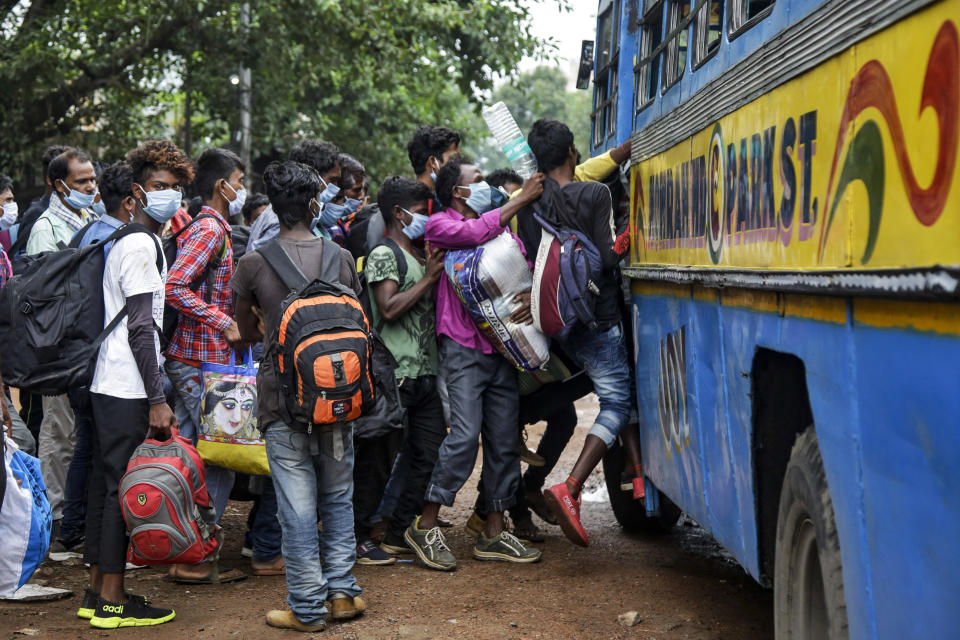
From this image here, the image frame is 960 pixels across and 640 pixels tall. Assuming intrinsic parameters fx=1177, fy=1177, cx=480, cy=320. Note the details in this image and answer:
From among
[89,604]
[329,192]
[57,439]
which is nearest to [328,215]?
[329,192]

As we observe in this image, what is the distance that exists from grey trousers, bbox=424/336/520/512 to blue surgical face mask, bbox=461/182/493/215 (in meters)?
0.64

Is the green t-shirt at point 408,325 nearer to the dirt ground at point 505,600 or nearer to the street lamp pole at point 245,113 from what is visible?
the dirt ground at point 505,600

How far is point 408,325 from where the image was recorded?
556cm

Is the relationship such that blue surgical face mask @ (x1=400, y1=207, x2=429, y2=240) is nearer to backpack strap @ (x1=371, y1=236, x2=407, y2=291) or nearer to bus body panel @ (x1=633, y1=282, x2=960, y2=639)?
backpack strap @ (x1=371, y1=236, x2=407, y2=291)

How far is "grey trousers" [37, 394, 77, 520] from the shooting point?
238 inches

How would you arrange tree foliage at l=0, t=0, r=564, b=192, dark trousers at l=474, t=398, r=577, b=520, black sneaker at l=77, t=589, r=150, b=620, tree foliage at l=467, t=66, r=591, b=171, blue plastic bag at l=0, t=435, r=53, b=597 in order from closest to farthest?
blue plastic bag at l=0, t=435, r=53, b=597 < black sneaker at l=77, t=589, r=150, b=620 < dark trousers at l=474, t=398, r=577, b=520 < tree foliage at l=0, t=0, r=564, b=192 < tree foliage at l=467, t=66, r=591, b=171

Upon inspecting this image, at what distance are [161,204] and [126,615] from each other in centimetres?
159

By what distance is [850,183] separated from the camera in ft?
7.50

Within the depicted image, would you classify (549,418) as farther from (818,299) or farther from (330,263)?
(818,299)

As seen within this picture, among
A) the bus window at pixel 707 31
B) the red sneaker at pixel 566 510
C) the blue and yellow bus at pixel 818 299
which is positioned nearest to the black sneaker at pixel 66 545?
the red sneaker at pixel 566 510

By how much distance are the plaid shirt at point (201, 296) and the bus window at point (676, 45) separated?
2.05 meters

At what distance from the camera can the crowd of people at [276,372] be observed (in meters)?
4.43

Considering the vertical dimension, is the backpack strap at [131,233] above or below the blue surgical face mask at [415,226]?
below

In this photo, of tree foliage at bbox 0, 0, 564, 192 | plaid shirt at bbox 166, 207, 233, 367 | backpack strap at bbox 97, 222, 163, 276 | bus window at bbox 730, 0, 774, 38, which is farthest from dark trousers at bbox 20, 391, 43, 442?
tree foliage at bbox 0, 0, 564, 192
